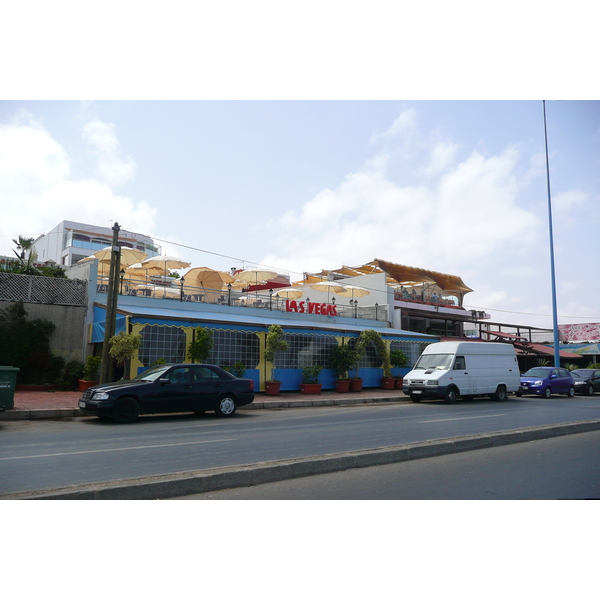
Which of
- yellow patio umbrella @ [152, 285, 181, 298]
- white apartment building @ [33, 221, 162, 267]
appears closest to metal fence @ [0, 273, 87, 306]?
yellow patio umbrella @ [152, 285, 181, 298]

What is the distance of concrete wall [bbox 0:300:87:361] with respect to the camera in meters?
19.4

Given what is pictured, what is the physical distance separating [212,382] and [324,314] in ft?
55.6

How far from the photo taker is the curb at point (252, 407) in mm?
12953

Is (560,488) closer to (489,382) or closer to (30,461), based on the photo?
(30,461)

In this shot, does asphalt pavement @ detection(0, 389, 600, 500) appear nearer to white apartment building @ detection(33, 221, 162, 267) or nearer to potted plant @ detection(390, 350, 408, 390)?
→ potted plant @ detection(390, 350, 408, 390)

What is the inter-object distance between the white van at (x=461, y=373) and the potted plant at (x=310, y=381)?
4.11 meters

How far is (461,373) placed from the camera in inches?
759

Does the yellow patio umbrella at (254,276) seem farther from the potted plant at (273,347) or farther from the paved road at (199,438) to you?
the paved road at (199,438)

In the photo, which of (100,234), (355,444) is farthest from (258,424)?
(100,234)

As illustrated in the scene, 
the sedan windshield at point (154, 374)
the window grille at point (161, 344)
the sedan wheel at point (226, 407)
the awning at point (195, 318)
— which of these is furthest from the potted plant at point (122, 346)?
the sedan wheel at point (226, 407)

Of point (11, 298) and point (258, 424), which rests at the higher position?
point (11, 298)

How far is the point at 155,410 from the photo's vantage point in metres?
12.9

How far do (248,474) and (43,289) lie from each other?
16.7 m

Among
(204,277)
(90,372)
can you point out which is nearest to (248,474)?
(90,372)
